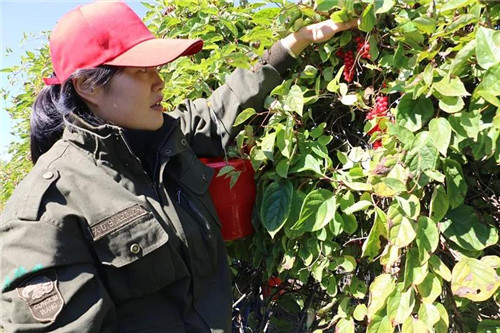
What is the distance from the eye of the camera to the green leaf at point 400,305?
1160 mm

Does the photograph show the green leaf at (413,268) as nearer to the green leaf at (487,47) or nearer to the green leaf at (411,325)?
the green leaf at (411,325)

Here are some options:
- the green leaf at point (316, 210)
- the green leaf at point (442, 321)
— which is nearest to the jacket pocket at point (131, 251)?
the green leaf at point (316, 210)

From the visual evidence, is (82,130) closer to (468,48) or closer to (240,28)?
(240,28)

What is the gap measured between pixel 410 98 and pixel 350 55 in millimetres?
282

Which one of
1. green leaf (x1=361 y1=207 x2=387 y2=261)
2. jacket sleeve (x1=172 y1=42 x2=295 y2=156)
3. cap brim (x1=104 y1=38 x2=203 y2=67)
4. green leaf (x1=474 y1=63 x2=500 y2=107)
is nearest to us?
green leaf (x1=474 y1=63 x2=500 y2=107)

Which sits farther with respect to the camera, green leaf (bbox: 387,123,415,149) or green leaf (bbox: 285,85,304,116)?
green leaf (bbox: 285,85,304,116)

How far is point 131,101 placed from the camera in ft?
4.66

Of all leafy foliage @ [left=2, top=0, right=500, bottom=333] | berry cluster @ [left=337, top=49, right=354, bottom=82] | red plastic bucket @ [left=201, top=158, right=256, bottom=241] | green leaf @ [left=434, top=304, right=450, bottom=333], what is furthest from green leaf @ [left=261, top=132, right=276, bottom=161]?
green leaf @ [left=434, top=304, right=450, bottom=333]

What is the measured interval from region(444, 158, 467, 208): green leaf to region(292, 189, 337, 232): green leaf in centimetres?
28

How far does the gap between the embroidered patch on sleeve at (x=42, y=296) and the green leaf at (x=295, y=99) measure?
0.71 meters

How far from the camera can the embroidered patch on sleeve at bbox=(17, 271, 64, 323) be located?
122 cm

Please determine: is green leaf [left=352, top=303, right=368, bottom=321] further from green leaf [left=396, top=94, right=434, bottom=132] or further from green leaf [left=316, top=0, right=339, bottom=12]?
green leaf [left=316, top=0, right=339, bottom=12]

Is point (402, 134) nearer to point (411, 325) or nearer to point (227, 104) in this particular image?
point (411, 325)

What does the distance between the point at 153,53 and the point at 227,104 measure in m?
0.28
